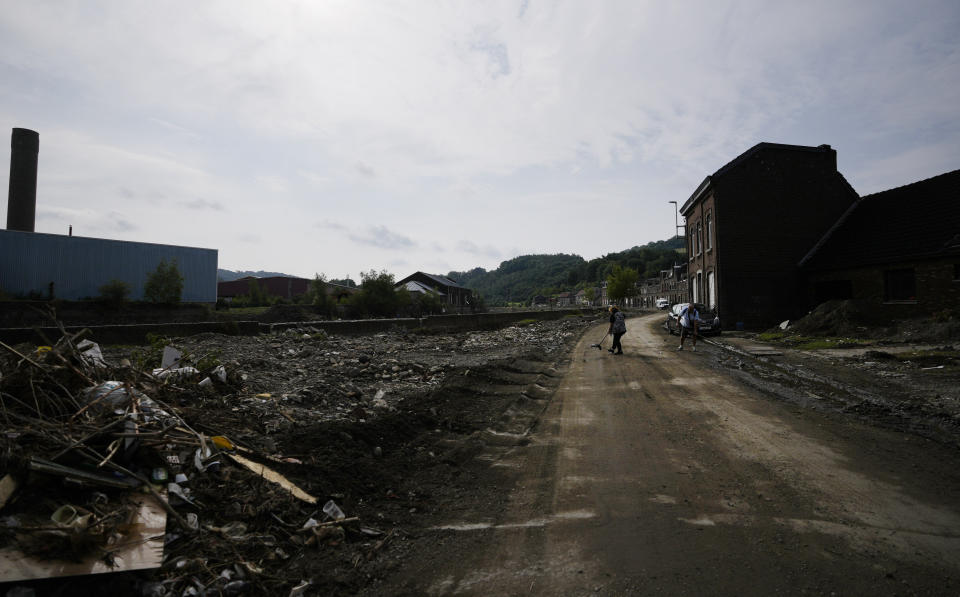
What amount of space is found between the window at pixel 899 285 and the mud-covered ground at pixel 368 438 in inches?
248

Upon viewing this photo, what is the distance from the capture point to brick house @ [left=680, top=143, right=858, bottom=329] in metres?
23.0

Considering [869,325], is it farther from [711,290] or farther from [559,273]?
[559,273]

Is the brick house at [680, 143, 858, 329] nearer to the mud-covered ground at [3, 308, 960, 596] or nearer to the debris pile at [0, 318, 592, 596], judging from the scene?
the mud-covered ground at [3, 308, 960, 596]

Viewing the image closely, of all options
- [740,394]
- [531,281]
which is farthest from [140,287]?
[531,281]

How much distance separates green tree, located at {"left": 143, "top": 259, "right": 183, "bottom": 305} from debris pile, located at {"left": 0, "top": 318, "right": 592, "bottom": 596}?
119 feet

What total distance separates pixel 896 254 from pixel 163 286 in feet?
151

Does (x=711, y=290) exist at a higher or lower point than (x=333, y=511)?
higher

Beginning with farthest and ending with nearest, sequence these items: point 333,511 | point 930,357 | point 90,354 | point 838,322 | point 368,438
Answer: point 838,322 < point 930,357 < point 368,438 < point 90,354 < point 333,511

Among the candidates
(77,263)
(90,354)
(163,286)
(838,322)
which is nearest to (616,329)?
(838,322)

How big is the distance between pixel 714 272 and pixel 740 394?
17.2 metres

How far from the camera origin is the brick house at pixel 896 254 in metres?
16.5

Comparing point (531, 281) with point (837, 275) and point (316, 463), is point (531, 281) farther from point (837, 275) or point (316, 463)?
point (316, 463)

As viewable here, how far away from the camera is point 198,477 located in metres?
4.20

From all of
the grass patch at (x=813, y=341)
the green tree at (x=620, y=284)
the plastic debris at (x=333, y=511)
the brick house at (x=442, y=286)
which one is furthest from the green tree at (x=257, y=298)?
the plastic debris at (x=333, y=511)
